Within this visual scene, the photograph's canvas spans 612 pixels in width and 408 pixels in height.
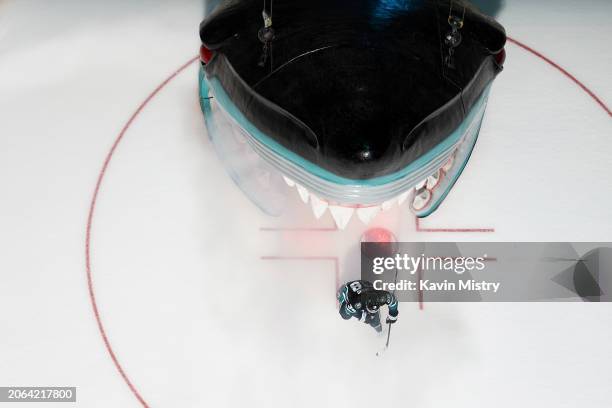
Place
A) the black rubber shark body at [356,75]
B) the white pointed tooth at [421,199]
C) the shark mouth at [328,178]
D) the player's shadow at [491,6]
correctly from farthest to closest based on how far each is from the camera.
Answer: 1. the player's shadow at [491,6]
2. the white pointed tooth at [421,199]
3. the shark mouth at [328,178]
4. the black rubber shark body at [356,75]

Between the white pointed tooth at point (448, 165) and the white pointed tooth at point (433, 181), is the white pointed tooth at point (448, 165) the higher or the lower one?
the higher one

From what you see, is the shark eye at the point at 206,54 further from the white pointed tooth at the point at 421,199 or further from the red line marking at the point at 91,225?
the white pointed tooth at the point at 421,199

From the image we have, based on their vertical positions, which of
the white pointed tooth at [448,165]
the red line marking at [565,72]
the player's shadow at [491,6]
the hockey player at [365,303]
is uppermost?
the player's shadow at [491,6]

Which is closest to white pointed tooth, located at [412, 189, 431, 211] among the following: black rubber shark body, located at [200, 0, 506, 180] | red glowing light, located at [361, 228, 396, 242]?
red glowing light, located at [361, 228, 396, 242]

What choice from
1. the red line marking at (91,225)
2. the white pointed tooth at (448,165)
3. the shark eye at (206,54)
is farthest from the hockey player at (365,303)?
the shark eye at (206,54)

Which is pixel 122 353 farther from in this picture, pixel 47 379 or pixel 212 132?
pixel 212 132

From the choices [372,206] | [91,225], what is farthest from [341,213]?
[91,225]

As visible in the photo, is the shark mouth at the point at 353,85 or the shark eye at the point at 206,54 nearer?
the shark mouth at the point at 353,85


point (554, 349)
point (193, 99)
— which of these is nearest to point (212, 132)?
point (193, 99)

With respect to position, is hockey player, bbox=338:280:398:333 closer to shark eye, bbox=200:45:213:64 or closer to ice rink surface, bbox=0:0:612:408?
ice rink surface, bbox=0:0:612:408
